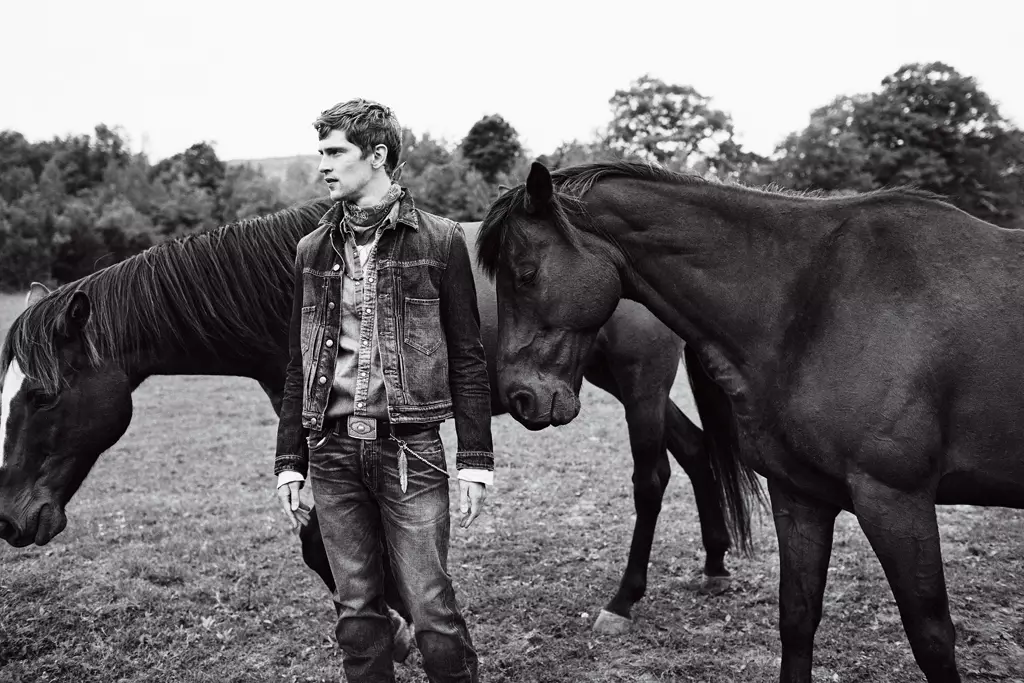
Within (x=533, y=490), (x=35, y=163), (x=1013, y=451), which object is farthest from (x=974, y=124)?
(x=35, y=163)

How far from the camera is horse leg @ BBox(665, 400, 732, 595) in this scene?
4.54m

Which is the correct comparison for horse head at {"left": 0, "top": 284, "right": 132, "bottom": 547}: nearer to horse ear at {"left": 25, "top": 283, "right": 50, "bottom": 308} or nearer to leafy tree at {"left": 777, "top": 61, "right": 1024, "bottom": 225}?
horse ear at {"left": 25, "top": 283, "right": 50, "bottom": 308}

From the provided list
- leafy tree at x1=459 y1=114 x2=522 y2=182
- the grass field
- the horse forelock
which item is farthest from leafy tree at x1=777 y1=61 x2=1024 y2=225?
the horse forelock

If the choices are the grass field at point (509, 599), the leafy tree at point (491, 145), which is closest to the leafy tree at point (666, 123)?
the leafy tree at point (491, 145)

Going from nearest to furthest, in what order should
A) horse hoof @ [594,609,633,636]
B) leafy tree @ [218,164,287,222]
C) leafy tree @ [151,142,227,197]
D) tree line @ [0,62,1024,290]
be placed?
horse hoof @ [594,609,633,636] < tree line @ [0,62,1024,290] < leafy tree @ [218,164,287,222] < leafy tree @ [151,142,227,197]

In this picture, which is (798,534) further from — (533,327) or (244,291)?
(244,291)

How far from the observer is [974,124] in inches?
1373

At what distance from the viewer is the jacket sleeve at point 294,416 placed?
2482 mm

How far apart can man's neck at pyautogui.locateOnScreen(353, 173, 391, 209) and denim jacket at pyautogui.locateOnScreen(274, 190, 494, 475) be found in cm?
8

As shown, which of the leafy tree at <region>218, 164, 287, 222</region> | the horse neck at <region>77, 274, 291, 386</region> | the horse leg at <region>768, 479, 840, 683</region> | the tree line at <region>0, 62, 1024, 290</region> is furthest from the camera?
the leafy tree at <region>218, 164, 287, 222</region>

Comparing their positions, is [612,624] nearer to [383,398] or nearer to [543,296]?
[543,296]

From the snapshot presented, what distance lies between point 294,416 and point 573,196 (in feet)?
4.21

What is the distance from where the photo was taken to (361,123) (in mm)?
2287

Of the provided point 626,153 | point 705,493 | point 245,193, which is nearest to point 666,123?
point 626,153
